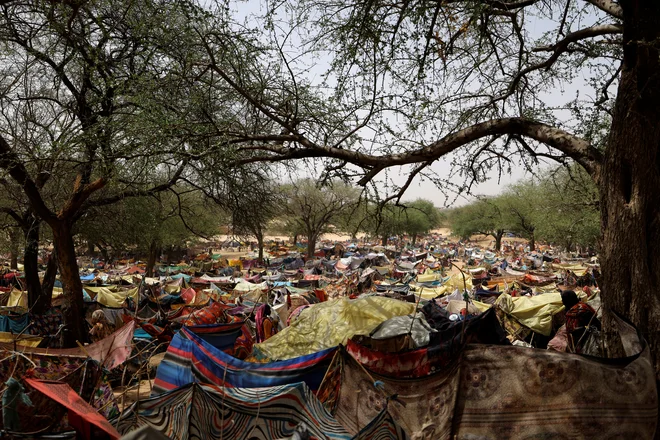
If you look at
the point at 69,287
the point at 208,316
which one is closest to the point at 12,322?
the point at 69,287

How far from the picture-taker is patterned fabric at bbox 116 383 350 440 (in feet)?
9.52

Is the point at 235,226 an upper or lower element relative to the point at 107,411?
upper

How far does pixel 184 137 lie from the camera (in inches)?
191

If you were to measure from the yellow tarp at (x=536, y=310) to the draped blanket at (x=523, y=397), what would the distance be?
22.4 ft

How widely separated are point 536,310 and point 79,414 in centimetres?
918

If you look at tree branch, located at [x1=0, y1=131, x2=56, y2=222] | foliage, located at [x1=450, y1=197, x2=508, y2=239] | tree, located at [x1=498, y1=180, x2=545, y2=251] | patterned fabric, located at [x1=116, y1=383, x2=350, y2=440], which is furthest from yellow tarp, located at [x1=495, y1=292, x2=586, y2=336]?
foliage, located at [x1=450, y1=197, x2=508, y2=239]

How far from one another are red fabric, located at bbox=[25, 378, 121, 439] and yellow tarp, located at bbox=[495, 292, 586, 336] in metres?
8.79

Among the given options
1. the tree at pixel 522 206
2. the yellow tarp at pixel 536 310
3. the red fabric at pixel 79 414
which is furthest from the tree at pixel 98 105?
the tree at pixel 522 206

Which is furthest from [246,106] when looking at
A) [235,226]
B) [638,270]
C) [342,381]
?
[638,270]

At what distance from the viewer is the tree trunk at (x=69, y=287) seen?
298 inches

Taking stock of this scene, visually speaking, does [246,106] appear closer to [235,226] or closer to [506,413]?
[235,226]

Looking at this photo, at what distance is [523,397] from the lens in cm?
296

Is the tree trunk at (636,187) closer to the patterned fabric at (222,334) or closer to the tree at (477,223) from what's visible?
the patterned fabric at (222,334)

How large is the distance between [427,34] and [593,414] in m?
3.75
